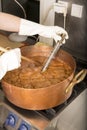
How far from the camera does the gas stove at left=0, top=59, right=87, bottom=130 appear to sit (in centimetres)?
90

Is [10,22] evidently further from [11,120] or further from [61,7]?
[11,120]

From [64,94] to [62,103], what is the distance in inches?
3.4

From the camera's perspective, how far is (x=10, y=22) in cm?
109

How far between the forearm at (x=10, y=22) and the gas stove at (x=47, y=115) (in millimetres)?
314

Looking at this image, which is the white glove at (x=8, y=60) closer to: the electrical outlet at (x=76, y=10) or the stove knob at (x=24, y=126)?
the stove knob at (x=24, y=126)

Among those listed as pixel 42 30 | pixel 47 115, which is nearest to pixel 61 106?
pixel 47 115

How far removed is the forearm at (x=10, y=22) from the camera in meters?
1.07

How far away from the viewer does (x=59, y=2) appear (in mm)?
1157

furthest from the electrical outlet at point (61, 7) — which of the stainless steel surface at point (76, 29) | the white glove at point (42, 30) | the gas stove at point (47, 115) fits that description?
the gas stove at point (47, 115)

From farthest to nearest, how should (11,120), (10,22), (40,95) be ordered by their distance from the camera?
(10,22), (11,120), (40,95)

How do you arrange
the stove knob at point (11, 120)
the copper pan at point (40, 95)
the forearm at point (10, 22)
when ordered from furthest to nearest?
the forearm at point (10, 22) → the stove knob at point (11, 120) → the copper pan at point (40, 95)

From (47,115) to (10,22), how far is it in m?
0.48

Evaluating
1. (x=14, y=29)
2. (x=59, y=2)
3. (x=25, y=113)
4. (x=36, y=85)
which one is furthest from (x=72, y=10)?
(x=25, y=113)

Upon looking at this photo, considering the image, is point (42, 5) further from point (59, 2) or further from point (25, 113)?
point (25, 113)
